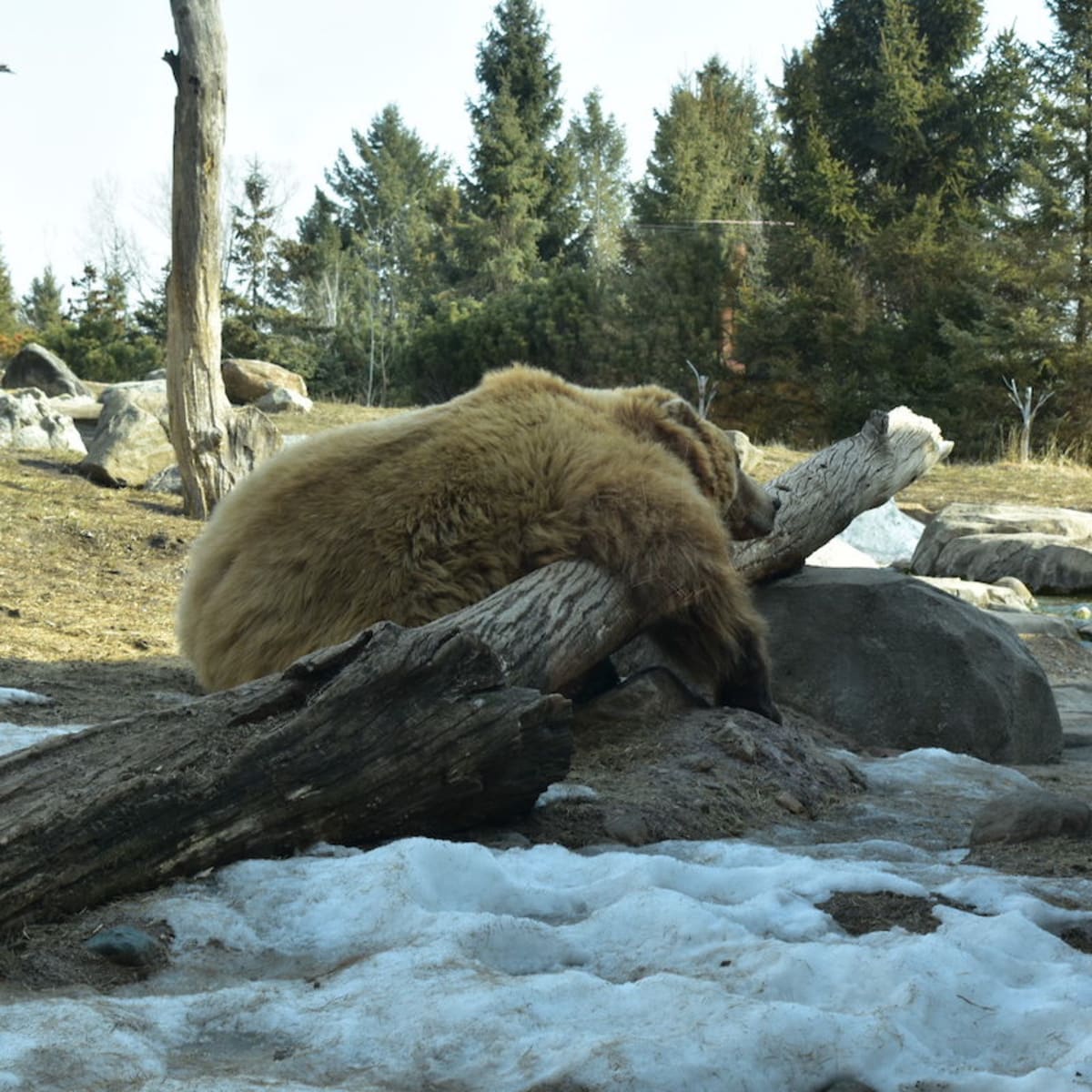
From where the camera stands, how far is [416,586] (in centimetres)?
421

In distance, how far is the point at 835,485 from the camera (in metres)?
7.01

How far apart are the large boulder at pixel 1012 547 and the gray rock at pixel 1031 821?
33.2 ft

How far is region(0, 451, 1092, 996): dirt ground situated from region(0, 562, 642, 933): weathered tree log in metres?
0.13

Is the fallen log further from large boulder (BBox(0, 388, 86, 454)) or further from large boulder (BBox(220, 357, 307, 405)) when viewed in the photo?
large boulder (BBox(220, 357, 307, 405))

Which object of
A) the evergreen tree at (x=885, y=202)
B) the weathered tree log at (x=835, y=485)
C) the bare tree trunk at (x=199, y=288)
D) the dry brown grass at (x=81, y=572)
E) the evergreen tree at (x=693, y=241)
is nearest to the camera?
the weathered tree log at (x=835, y=485)

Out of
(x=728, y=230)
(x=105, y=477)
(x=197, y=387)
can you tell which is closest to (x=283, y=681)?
(x=197, y=387)

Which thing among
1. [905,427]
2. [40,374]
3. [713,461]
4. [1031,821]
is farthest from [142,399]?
[1031,821]

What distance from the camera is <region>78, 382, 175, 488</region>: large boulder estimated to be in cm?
1227

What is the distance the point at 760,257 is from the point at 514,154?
36.2ft

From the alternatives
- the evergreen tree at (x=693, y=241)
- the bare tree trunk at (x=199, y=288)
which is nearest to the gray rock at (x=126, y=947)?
the bare tree trunk at (x=199, y=288)

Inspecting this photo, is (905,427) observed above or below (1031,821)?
above

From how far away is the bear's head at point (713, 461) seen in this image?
17.3 feet

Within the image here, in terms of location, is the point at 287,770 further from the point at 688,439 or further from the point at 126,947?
the point at 688,439

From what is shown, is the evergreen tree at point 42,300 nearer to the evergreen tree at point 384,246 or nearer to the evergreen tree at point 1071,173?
the evergreen tree at point 384,246
